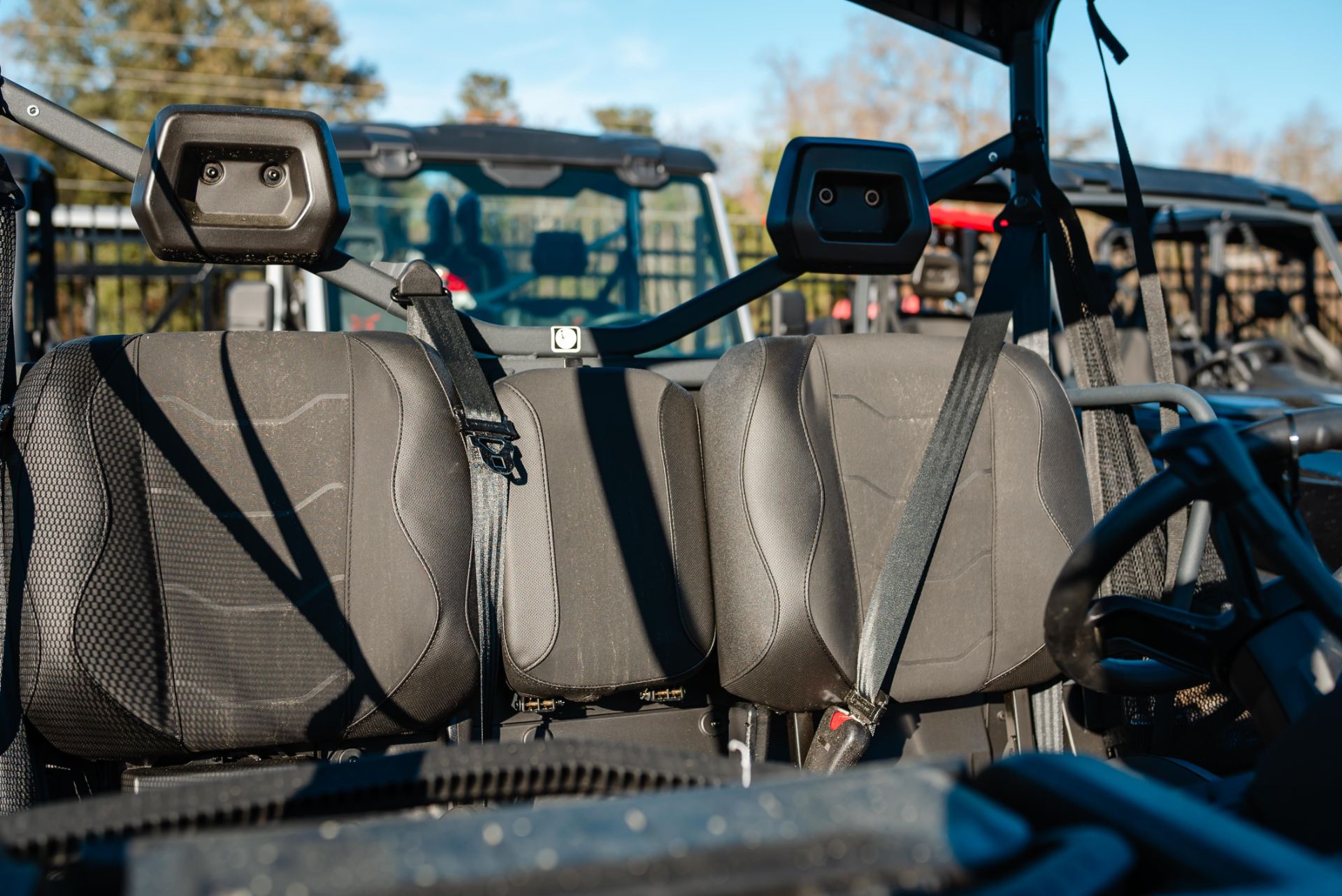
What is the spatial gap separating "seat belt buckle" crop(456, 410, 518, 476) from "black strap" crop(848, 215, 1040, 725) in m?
0.59

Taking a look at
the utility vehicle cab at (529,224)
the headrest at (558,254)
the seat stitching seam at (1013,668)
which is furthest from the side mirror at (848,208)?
the headrest at (558,254)

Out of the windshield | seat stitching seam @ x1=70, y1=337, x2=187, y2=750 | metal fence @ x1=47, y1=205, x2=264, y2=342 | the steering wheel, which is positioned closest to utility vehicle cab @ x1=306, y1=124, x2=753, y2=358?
the windshield

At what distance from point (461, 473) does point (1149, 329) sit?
3.94ft

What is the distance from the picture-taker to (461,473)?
70.4 inches

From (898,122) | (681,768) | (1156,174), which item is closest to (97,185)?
(898,122)

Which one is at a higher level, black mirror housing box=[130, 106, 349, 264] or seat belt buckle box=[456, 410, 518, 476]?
black mirror housing box=[130, 106, 349, 264]

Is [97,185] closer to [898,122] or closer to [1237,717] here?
[898,122]

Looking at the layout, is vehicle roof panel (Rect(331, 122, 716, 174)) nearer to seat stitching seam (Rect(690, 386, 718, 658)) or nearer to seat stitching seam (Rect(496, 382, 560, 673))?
seat stitching seam (Rect(690, 386, 718, 658))

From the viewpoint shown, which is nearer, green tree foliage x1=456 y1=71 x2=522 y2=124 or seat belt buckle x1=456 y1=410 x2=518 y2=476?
seat belt buckle x1=456 y1=410 x2=518 y2=476

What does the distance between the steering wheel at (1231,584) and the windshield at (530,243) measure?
251cm

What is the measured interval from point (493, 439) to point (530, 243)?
235 cm

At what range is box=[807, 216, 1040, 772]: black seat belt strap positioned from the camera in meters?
1.82

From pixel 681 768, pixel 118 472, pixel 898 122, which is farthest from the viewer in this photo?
pixel 898 122

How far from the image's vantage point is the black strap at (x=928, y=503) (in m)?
1.82
